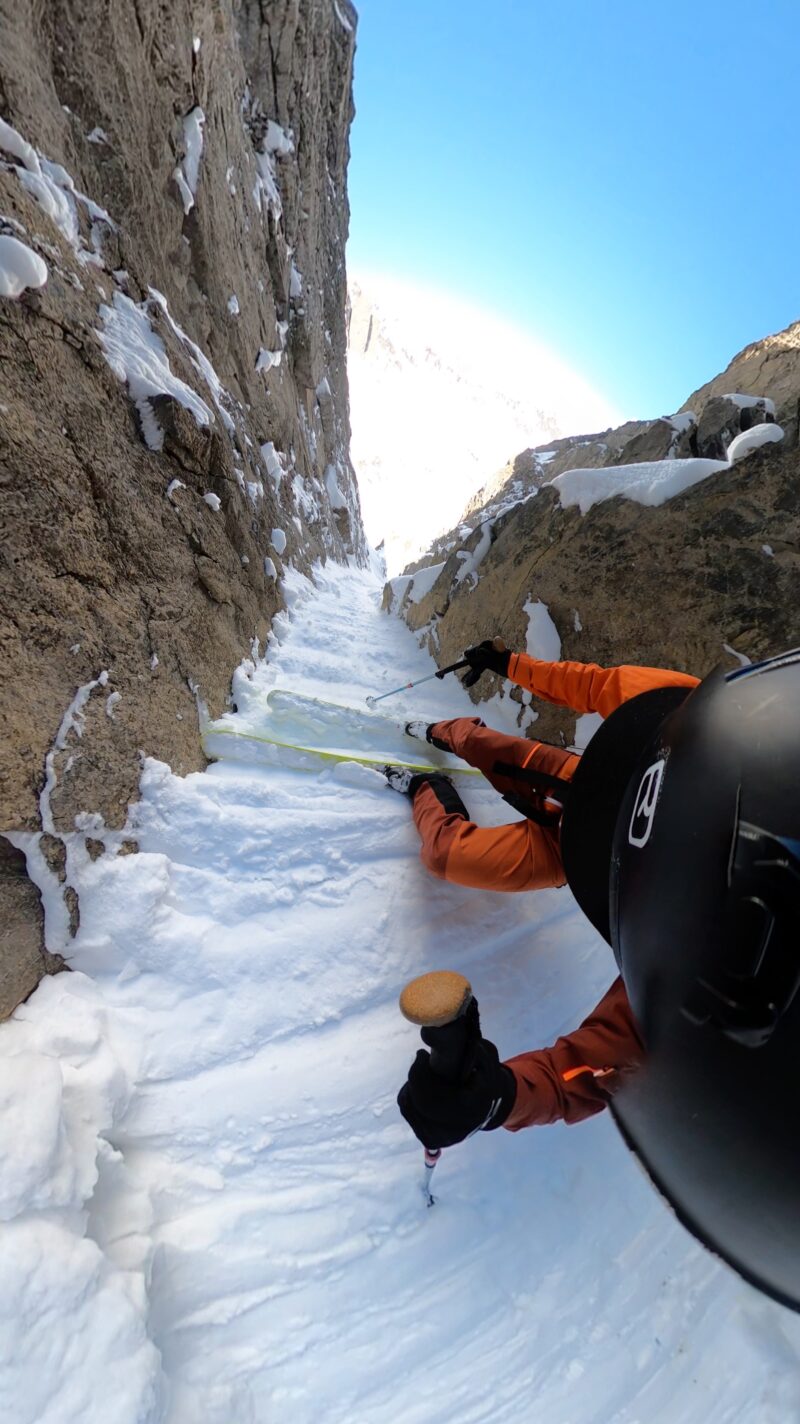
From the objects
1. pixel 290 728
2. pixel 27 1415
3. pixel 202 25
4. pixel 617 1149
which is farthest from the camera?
pixel 202 25

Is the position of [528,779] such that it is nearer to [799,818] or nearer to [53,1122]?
[799,818]

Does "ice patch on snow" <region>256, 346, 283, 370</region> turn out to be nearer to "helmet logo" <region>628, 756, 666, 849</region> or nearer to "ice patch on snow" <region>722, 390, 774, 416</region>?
"ice patch on snow" <region>722, 390, 774, 416</region>

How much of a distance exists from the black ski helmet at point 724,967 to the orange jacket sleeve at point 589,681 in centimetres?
93

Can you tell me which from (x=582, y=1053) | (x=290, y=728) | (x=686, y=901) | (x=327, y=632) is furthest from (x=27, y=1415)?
(x=327, y=632)

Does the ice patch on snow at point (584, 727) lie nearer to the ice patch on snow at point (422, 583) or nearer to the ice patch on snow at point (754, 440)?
the ice patch on snow at point (754, 440)

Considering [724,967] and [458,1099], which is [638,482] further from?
[458,1099]

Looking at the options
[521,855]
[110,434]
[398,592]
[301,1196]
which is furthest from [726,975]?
[398,592]

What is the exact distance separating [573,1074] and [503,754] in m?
1.44

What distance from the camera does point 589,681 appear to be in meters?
2.39

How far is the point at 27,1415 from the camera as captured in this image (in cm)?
94

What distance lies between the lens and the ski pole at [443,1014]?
117 centimetres

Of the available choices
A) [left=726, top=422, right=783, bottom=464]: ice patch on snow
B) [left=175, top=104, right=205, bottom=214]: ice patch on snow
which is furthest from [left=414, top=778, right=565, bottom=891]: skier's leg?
[left=175, top=104, right=205, bottom=214]: ice patch on snow

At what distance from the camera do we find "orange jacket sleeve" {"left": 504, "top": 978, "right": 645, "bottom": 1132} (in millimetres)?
1331

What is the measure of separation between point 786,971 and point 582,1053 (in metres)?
0.76
